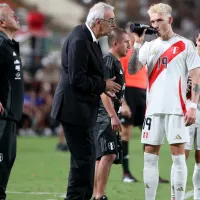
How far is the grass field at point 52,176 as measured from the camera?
10.4 metres

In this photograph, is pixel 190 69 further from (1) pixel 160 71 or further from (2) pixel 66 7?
(2) pixel 66 7

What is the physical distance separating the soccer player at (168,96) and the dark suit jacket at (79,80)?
99 centimetres

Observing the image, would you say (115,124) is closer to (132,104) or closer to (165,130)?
(165,130)

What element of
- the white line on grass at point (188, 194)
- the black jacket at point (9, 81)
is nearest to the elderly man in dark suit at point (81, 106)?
the black jacket at point (9, 81)

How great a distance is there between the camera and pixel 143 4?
147 feet

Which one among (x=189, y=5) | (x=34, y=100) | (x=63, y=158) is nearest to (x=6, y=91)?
(x=63, y=158)

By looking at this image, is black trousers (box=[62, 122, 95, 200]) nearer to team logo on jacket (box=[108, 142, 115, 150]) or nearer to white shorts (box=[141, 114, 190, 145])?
white shorts (box=[141, 114, 190, 145])

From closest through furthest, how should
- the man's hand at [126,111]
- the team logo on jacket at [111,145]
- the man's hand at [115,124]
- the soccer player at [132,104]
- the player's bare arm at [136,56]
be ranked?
the player's bare arm at [136,56] → the man's hand at [115,124] → the team logo on jacket at [111,145] → the man's hand at [126,111] → the soccer player at [132,104]

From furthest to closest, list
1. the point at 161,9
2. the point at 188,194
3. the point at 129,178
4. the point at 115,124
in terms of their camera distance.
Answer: the point at 129,178
the point at 188,194
the point at 115,124
the point at 161,9

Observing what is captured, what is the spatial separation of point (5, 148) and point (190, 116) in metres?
2.02

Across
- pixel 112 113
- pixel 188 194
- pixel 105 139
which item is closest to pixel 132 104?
pixel 188 194

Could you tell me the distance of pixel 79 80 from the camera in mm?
7637

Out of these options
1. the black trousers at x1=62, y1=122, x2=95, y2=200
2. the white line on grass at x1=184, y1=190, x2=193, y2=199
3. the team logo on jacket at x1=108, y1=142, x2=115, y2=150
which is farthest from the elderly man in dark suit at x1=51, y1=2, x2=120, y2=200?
the white line on grass at x1=184, y1=190, x2=193, y2=199

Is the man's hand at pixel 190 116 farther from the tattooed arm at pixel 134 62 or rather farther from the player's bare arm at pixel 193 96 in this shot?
the tattooed arm at pixel 134 62
